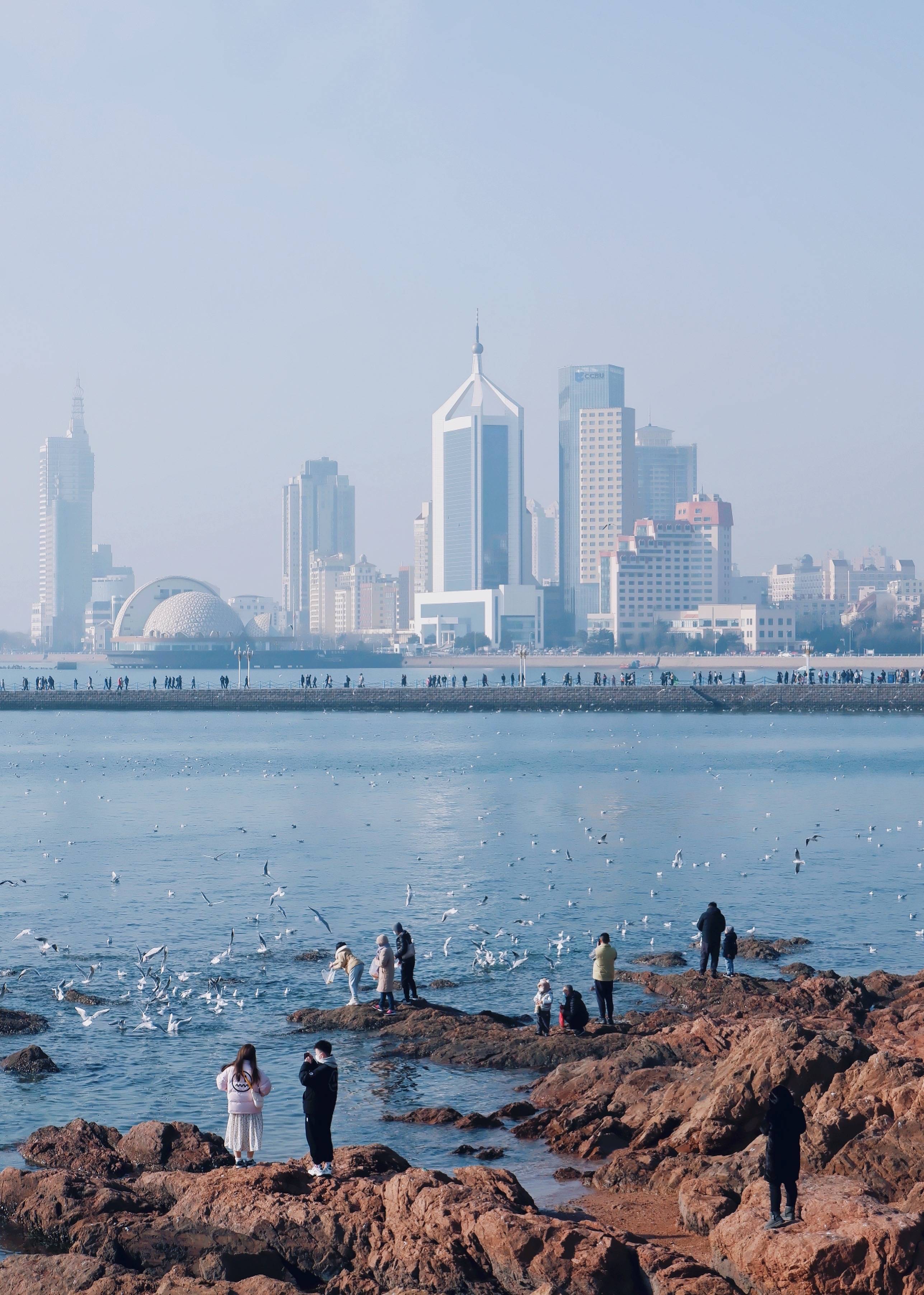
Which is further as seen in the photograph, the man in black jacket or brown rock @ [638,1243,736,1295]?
the man in black jacket

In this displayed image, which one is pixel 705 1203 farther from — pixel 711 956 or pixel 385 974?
pixel 711 956

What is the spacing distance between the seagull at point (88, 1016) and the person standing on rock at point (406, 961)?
11.4 ft

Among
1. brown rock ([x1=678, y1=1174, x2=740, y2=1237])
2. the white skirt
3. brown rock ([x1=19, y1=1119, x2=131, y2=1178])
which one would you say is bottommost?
brown rock ([x1=19, y1=1119, x2=131, y2=1178])

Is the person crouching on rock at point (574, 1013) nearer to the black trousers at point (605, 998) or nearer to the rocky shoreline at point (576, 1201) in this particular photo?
the black trousers at point (605, 998)

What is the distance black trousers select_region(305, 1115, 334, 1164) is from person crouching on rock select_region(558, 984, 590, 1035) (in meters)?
5.37

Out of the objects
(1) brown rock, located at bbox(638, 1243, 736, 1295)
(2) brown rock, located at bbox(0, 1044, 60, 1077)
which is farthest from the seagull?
(1) brown rock, located at bbox(638, 1243, 736, 1295)

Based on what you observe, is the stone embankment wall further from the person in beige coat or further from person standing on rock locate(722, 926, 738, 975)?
the person in beige coat

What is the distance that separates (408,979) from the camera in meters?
16.5

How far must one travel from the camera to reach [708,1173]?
32.2ft

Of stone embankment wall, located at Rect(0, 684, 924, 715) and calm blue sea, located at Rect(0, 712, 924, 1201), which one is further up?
stone embankment wall, located at Rect(0, 684, 924, 715)

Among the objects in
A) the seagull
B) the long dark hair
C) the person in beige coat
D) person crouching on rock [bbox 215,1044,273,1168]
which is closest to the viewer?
the long dark hair

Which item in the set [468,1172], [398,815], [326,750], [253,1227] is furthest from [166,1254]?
[326,750]

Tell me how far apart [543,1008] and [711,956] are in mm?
3925

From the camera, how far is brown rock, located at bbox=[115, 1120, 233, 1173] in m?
10.7
